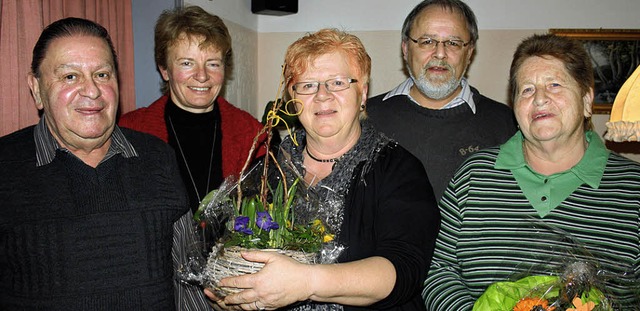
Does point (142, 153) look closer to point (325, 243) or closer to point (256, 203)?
point (256, 203)

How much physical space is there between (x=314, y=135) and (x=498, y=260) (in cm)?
81

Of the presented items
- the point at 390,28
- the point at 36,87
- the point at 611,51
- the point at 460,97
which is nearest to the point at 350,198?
the point at 36,87

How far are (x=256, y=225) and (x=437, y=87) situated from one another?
1559 millimetres

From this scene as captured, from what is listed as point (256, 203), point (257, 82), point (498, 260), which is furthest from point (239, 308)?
point (257, 82)

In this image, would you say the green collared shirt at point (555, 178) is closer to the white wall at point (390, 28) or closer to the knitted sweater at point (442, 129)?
the knitted sweater at point (442, 129)

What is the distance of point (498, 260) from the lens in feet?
6.39

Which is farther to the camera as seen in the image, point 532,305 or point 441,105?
point 441,105

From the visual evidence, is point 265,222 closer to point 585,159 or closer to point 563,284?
point 563,284

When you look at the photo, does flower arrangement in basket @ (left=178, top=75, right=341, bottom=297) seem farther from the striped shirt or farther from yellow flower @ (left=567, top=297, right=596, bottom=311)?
yellow flower @ (left=567, top=297, right=596, bottom=311)

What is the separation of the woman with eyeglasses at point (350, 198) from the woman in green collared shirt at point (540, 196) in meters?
0.26

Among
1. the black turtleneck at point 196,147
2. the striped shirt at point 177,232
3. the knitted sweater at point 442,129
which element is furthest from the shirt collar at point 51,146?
the knitted sweater at point 442,129

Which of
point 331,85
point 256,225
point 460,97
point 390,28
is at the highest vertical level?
point 390,28

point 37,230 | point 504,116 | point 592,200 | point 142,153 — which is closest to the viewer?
point 37,230

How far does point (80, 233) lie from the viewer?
5.88 feet
